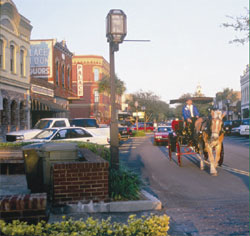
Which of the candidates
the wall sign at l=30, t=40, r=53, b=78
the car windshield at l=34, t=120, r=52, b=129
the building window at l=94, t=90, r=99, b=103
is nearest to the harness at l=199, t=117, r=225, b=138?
the car windshield at l=34, t=120, r=52, b=129

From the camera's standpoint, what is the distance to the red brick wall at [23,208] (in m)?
3.79

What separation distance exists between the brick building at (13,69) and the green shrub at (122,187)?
21.0 metres

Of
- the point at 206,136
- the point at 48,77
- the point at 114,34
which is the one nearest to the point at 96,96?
the point at 48,77

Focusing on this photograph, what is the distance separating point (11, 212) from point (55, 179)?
2.89m

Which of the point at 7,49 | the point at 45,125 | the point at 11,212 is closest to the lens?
the point at 11,212

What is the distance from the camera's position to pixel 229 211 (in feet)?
23.3

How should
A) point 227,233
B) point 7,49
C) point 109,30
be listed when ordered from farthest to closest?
point 7,49
point 109,30
point 227,233

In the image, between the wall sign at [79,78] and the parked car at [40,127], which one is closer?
the parked car at [40,127]

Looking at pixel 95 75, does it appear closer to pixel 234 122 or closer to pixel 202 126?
pixel 234 122

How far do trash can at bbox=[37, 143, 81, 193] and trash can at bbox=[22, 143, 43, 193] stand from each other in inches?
3.9

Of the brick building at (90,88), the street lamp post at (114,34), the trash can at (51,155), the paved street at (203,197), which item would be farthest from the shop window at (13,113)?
the brick building at (90,88)

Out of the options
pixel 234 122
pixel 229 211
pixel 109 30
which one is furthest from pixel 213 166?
pixel 234 122

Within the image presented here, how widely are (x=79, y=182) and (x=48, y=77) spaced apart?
118 ft

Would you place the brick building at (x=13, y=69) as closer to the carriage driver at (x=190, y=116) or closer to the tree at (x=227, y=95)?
the carriage driver at (x=190, y=116)
